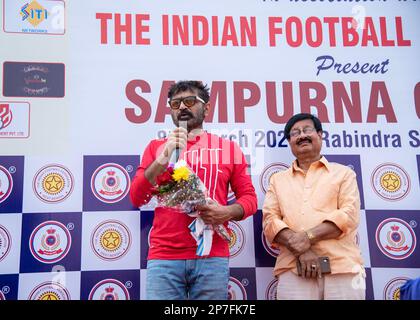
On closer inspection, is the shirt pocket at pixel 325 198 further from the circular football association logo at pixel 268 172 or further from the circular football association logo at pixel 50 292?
the circular football association logo at pixel 50 292

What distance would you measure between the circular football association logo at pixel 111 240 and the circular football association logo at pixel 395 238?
1732mm

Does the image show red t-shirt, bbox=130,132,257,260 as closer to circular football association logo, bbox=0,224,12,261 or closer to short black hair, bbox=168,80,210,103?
short black hair, bbox=168,80,210,103

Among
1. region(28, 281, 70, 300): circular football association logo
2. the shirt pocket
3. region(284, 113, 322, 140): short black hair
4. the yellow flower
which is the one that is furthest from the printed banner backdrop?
the yellow flower

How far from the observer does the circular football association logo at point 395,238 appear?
3518mm

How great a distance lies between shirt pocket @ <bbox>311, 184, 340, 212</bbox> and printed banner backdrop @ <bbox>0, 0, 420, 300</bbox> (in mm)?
531

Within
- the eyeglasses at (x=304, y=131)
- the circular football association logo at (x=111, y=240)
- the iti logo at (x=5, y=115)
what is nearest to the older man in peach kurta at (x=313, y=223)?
the eyeglasses at (x=304, y=131)

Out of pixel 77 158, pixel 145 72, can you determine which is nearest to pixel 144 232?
pixel 77 158

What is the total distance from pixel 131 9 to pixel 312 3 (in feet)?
4.42

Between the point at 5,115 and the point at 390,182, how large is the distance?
270 cm

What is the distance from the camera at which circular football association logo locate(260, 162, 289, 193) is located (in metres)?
3.57

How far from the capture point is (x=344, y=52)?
378cm

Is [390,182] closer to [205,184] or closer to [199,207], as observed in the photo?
[205,184]

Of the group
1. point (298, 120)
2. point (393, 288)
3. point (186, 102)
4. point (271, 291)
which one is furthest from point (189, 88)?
point (393, 288)

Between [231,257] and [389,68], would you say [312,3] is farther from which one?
[231,257]
